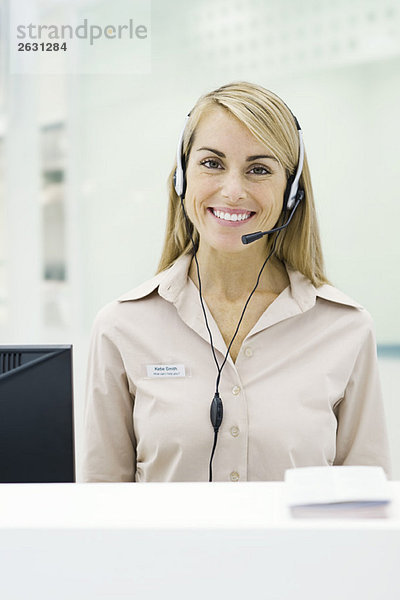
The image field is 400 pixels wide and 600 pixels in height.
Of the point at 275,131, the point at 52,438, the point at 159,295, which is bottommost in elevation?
the point at 52,438

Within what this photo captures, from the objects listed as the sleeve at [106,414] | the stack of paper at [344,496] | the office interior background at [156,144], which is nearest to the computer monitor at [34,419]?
the sleeve at [106,414]

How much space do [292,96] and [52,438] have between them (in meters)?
2.14

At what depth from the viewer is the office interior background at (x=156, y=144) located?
110 inches

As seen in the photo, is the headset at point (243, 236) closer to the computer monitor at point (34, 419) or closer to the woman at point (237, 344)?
the woman at point (237, 344)

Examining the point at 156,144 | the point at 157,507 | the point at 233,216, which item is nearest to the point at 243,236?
the point at 233,216

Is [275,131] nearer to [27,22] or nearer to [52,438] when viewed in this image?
[52,438]

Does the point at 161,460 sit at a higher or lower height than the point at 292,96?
lower

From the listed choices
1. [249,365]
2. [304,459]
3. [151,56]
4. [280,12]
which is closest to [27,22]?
[151,56]

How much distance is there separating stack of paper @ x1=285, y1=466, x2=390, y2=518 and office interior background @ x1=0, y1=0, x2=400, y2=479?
220 centimetres

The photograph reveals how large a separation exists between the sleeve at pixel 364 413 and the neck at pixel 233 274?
0.79ft

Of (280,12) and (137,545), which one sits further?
(280,12)

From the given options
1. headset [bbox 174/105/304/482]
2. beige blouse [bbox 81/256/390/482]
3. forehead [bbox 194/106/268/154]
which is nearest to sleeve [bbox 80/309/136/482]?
beige blouse [bbox 81/256/390/482]

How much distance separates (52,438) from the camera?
1068 millimetres

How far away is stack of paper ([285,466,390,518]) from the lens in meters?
0.63
